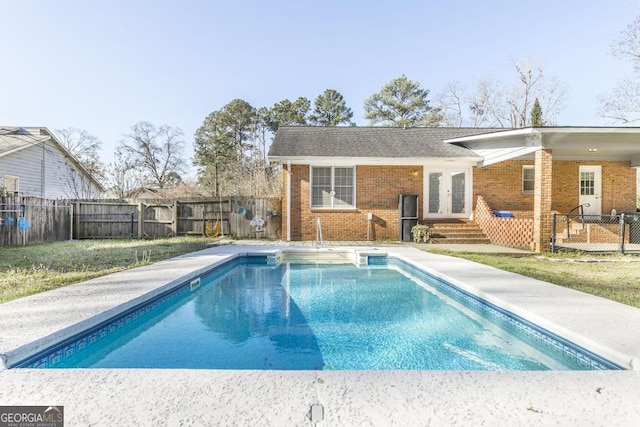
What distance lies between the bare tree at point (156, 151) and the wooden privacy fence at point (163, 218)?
59.3 feet

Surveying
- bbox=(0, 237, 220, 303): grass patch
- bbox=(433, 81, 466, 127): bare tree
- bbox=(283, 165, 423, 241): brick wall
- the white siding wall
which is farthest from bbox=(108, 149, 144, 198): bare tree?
bbox=(433, 81, 466, 127): bare tree

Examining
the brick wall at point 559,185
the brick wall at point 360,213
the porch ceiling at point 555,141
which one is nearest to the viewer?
the porch ceiling at point 555,141

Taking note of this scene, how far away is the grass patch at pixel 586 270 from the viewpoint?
16.1 feet

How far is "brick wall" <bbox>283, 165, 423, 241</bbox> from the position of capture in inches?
468

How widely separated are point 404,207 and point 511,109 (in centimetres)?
2359

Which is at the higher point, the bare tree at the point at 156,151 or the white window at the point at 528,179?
the bare tree at the point at 156,151

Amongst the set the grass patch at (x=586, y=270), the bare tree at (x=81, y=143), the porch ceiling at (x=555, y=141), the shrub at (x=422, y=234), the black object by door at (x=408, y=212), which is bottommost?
the grass patch at (x=586, y=270)

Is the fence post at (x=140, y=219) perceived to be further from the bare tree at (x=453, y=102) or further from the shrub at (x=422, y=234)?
the bare tree at (x=453, y=102)

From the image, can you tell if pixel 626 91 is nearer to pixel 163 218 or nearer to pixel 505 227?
pixel 505 227

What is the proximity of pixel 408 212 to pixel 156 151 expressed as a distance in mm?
28391

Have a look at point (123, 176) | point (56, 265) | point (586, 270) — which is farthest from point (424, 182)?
point (123, 176)

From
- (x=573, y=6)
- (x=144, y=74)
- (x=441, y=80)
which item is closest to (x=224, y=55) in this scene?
(x=144, y=74)

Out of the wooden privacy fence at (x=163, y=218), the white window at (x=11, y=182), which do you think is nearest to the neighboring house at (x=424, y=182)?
the wooden privacy fence at (x=163, y=218)

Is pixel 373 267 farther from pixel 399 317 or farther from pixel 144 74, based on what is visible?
pixel 144 74
